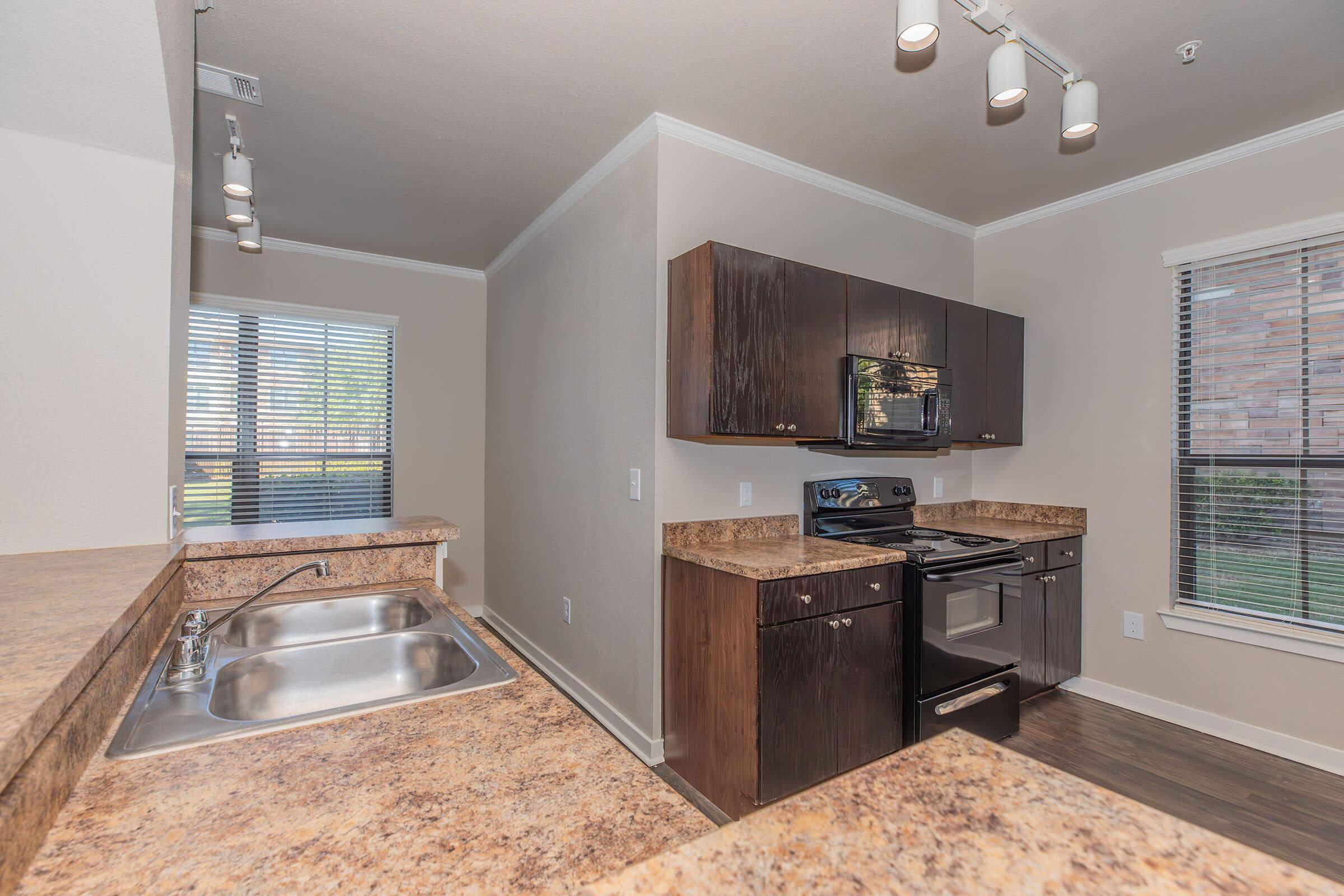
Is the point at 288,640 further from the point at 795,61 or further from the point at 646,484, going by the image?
the point at 795,61

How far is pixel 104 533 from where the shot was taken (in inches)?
57.3

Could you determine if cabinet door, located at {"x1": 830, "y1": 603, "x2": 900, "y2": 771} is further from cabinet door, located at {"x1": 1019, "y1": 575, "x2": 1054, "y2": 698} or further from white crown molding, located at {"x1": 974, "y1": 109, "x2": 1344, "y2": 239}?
white crown molding, located at {"x1": 974, "y1": 109, "x2": 1344, "y2": 239}

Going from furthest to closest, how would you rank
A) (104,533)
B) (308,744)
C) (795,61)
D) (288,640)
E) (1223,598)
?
1. (1223,598)
2. (795,61)
3. (288,640)
4. (104,533)
5. (308,744)

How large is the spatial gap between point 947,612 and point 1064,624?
116cm

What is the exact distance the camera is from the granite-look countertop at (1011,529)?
9.89 ft

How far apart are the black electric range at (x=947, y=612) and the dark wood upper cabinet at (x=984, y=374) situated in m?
0.62

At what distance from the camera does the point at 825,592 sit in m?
2.18

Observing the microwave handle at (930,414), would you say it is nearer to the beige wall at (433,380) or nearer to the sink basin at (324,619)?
the sink basin at (324,619)

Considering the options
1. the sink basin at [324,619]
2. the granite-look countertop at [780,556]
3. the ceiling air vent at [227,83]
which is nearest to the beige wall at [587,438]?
the granite-look countertop at [780,556]

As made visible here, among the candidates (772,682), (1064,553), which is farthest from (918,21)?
(1064,553)

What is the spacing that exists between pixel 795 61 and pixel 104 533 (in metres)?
2.47

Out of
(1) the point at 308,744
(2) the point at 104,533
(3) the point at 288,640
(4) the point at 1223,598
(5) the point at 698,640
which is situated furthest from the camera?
(4) the point at 1223,598

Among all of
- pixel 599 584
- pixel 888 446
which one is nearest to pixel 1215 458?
pixel 888 446

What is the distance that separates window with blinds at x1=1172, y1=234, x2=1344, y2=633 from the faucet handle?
376cm
